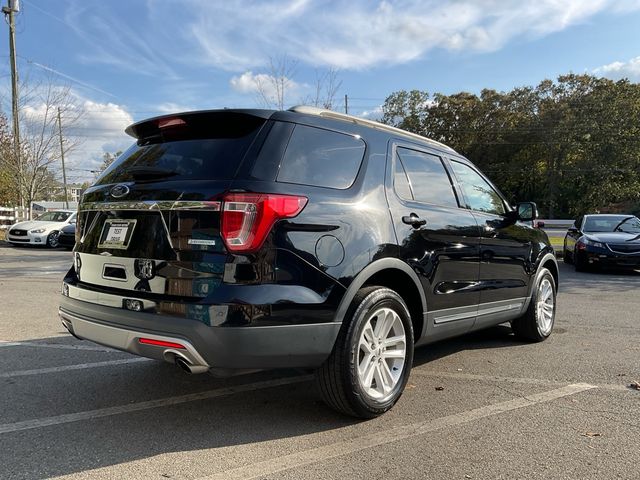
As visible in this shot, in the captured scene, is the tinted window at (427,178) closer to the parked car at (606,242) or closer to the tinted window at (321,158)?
the tinted window at (321,158)

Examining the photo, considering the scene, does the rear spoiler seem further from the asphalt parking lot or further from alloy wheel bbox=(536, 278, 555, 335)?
alloy wheel bbox=(536, 278, 555, 335)

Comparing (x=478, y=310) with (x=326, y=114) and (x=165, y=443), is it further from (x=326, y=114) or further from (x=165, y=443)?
(x=165, y=443)

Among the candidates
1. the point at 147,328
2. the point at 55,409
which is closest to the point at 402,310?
the point at 147,328

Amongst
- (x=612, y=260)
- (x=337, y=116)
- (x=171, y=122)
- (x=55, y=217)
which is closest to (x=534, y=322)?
(x=337, y=116)

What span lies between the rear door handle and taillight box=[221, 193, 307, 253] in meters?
1.18

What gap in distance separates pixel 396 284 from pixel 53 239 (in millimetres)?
17368

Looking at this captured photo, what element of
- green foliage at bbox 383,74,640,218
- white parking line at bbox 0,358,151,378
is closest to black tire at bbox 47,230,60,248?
white parking line at bbox 0,358,151,378

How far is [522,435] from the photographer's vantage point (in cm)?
316

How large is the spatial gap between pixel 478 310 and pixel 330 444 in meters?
1.99

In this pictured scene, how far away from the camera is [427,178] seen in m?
4.14

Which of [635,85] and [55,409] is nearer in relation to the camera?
[55,409]

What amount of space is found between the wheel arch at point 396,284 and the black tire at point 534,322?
6.75 ft

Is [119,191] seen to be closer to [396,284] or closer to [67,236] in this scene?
[396,284]

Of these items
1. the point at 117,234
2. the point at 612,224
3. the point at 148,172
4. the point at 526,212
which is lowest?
the point at 612,224
